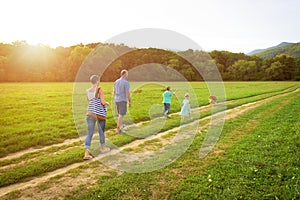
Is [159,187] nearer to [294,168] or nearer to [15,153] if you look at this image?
[294,168]

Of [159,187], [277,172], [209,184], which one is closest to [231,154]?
[277,172]

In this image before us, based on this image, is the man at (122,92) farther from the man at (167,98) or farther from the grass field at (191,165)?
the man at (167,98)

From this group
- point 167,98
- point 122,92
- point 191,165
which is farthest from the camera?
point 167,98

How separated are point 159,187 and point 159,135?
5.25m

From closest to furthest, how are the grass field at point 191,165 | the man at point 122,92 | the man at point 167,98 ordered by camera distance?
1. the grass field at point 191,165
2. the man at point 122,92
3. the man at point 167,98

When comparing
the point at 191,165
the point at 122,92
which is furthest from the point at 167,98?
the point at 191,165

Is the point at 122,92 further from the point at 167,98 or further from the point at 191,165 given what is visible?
the point at 167,98

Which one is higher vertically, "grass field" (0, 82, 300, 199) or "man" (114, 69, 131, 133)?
"man" (114, 69, 131, 133)

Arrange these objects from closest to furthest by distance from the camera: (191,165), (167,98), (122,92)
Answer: (191,165) < (122,92) < (167,98)

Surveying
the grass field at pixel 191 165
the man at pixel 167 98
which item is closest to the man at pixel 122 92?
the grass field at pixel 191 165

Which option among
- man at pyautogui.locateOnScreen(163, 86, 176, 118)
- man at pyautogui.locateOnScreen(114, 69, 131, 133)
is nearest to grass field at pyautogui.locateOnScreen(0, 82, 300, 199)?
man at pyautogui.locateOnScreen(114, 69, 131, 133)

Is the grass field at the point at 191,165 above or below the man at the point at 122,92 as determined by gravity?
below

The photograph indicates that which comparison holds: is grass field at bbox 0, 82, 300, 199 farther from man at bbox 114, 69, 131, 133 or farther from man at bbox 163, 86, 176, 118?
man at bbox 163, 86, 176, 118

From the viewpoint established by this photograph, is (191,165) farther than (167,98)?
No
